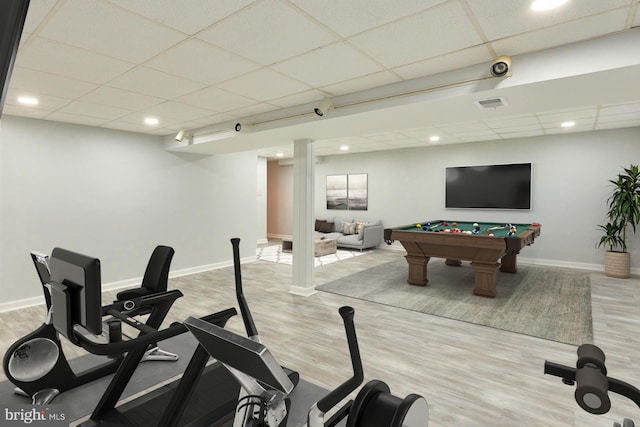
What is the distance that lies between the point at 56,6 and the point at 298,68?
162 centimetres

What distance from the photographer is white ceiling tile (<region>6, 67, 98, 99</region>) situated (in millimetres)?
3009

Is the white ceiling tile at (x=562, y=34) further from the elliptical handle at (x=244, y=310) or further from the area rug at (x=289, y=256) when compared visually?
the area rug at (x=289, y=256)

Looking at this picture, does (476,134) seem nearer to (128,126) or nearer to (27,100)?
(128,126)

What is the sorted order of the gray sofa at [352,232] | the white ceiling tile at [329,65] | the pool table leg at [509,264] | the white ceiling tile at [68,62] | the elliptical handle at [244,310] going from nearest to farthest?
1. the elliptical handle at [244,310]
2. the white ceiling tile at [68,62]
3. the white ceiling tile at [329,65]
4. the pool table leg at [509,264]
5. the gray sofa at [352,232]

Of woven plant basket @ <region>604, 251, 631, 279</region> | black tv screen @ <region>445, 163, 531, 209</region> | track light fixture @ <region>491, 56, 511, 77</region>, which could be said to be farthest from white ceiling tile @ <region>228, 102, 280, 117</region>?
woven plant basket @ <region>604, 251, 631, 279</region>

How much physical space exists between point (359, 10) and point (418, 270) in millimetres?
4187

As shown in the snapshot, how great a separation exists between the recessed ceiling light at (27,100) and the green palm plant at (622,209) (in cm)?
805

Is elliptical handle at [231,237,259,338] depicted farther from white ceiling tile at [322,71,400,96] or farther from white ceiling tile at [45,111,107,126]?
white ceiling tile at [45,111,107,126]

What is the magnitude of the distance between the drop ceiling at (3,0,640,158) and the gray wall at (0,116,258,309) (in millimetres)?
603

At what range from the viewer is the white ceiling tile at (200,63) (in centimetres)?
255

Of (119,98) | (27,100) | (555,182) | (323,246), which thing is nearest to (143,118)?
(119,98)

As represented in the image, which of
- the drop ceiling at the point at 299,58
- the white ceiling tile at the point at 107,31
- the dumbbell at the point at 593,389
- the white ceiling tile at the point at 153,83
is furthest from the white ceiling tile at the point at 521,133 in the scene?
the dumbbell at the point at 593,389

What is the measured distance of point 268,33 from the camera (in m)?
2.31

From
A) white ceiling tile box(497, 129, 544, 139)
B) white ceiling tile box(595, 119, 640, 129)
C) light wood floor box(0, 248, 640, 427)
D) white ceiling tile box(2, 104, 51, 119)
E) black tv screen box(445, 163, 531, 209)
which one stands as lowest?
light wood floor box(0, 248, 640, 427)
